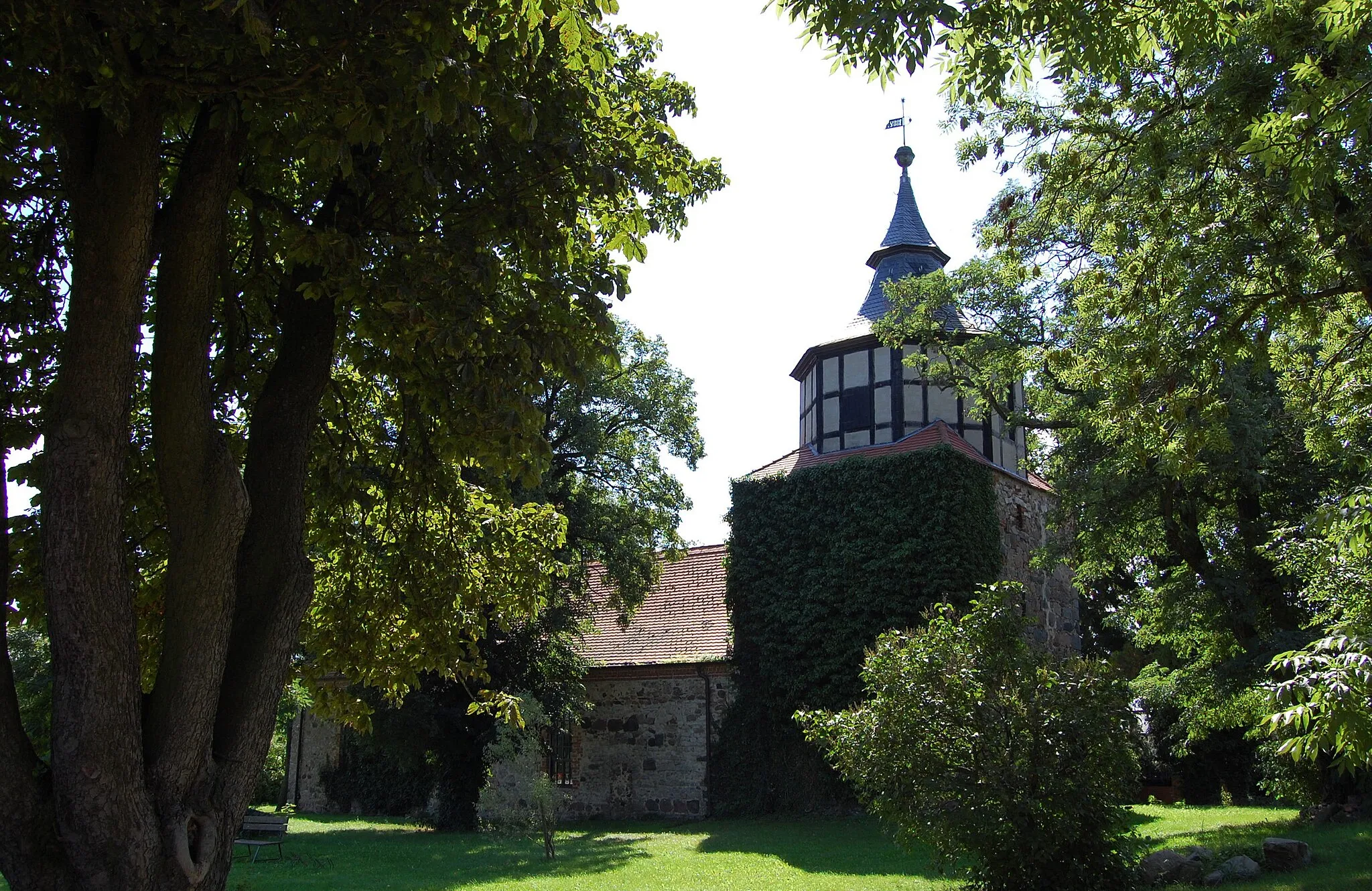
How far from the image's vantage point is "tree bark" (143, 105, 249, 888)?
15.3 feet

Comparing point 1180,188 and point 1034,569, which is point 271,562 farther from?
point 1034,569

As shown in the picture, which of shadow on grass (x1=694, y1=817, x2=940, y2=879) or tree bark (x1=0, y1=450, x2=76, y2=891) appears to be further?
shadow on grass (x1=694, y1=817, x2=940, y2=879)

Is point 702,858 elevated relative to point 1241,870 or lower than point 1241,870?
lower

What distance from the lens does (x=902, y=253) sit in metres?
23.6

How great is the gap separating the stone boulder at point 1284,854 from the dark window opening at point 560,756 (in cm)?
1395

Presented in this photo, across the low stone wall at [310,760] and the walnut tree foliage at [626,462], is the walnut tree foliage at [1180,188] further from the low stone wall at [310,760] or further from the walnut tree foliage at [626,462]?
the low stone wall at [310,760]

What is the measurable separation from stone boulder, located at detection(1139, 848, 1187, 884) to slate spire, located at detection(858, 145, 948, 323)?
13716 mm

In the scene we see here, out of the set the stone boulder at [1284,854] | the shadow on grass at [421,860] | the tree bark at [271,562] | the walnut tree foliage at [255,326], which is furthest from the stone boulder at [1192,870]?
the tree bark at [271,562]

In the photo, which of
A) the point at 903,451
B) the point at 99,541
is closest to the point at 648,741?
the point at 903,451

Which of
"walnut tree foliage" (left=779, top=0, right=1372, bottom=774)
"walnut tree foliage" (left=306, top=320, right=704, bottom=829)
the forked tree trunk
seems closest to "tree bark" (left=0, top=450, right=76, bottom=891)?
the forked tree trunk

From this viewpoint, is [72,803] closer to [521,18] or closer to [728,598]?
[521,18]

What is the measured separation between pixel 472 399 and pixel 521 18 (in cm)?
202

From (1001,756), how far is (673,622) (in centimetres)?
1406

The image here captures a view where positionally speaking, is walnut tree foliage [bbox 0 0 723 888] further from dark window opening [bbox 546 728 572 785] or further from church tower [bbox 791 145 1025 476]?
dark window opening [bbox 546 728 572 785]
